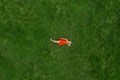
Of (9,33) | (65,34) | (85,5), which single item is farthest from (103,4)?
(9,33)

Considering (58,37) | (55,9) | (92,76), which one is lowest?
(92,76)

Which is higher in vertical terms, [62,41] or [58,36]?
[58,36]

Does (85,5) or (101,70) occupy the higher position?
(85,5)

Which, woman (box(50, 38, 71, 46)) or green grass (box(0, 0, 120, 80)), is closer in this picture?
green grass (box(0, 0, 120, 80))

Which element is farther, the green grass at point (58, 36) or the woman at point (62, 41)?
the woman at point (62, 41)

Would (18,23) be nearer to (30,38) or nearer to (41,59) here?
(30,38)

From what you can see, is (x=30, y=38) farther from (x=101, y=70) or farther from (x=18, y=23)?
(x=101, y=70)

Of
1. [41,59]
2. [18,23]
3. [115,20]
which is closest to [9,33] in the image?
[18,23]
